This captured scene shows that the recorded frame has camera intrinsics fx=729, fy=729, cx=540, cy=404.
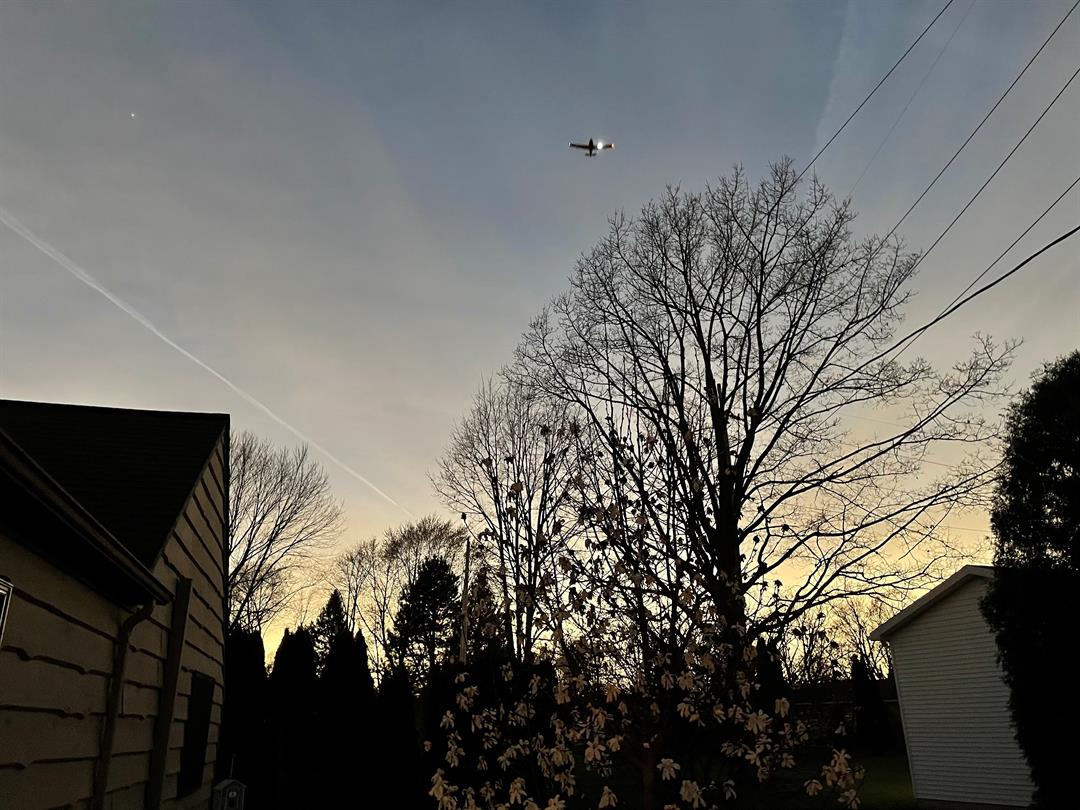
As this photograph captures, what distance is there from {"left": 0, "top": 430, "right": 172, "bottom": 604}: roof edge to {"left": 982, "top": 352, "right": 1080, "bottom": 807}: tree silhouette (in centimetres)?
1117

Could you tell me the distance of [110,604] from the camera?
173 inches

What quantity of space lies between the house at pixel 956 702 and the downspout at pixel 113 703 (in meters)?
15.4

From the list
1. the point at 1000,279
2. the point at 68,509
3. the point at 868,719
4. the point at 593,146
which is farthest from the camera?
the point at 868,719

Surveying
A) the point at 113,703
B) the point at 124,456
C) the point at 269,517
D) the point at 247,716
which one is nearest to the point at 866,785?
the point at 247,716

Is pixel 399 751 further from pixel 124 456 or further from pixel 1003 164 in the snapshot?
pixel 1003 164

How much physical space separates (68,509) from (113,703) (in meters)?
1.85

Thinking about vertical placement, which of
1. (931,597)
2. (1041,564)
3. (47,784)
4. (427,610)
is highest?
(427,610)

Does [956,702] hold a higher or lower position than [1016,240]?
lower

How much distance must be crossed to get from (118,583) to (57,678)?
791 mm

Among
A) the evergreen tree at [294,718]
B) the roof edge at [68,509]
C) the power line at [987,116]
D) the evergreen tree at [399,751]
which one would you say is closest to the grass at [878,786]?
the power line at [987,116]

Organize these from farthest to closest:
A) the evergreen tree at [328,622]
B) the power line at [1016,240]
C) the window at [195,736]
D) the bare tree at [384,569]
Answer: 1. the bare tree at [384,569]
2. the evergreen tree at [328,622]
3. the window at [195,736]
4. the power line at [1016,240]

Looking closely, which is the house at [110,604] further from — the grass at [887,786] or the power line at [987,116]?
the grass at [887,786]

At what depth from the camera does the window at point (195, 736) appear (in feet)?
21.3

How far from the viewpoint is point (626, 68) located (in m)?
7.42
